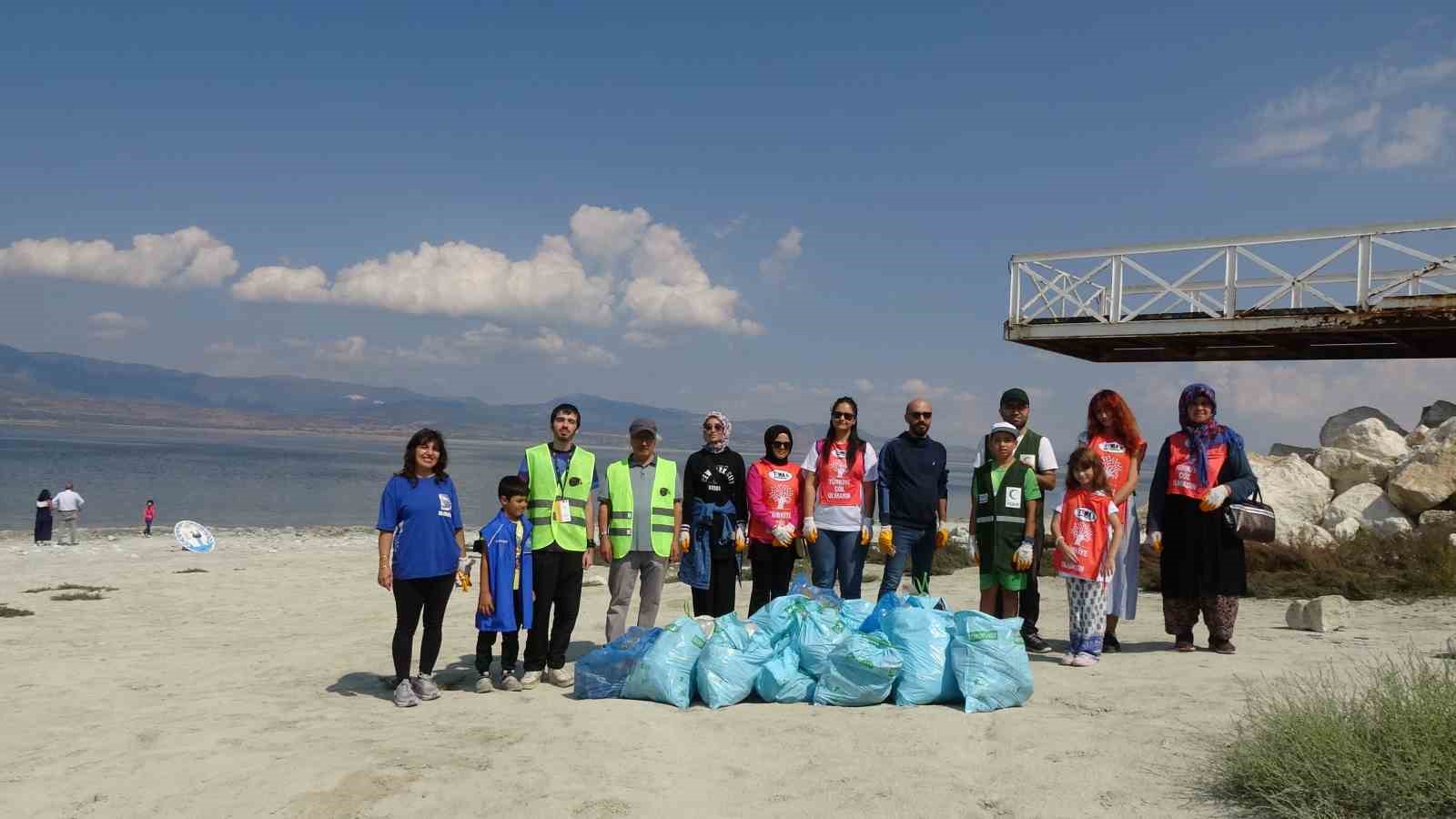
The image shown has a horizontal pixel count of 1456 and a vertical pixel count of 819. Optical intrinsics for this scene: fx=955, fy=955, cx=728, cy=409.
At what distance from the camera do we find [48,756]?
16.1 ft

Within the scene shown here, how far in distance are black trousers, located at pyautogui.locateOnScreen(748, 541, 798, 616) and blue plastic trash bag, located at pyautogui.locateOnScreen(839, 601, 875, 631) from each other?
83cm

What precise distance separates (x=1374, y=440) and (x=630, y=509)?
474 inches

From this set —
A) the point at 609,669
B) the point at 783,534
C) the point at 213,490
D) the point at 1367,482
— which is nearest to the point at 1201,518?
the point at 783,534

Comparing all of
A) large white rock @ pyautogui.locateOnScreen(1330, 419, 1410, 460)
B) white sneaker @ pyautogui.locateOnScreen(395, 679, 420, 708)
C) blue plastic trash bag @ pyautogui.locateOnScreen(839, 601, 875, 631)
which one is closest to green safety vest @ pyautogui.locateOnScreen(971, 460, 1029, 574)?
blue plastic trash bag @ pyautogui.locateOnScreen(839, 601, 875, 631)

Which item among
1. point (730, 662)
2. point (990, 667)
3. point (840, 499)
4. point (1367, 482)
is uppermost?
point (1367, 482)

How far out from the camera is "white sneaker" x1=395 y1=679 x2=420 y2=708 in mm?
5641

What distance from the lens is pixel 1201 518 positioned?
6.17 meters

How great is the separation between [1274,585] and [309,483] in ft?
183

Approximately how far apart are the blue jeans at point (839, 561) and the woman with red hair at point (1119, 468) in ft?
5.53

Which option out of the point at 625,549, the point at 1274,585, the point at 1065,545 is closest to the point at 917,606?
the point at 1065,545

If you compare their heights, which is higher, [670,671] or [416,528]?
[416,528]

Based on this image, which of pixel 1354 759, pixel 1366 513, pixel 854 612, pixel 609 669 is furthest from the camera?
pixel 1366 513

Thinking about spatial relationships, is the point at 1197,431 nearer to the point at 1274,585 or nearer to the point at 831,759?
the point at 831,759

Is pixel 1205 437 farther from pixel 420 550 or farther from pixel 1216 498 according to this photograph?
pixel 420 550
